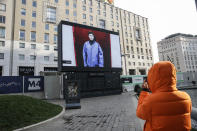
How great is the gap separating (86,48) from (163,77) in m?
17.9

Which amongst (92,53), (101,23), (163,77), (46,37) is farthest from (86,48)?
(101,23)

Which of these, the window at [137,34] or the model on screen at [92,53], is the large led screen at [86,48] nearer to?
the model on screen at [92,53]

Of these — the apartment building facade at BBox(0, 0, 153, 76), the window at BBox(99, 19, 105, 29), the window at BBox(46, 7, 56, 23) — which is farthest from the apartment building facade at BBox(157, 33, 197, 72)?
the window at BBox(46, 7, 56, 23)

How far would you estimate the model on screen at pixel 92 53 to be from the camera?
19375 mm

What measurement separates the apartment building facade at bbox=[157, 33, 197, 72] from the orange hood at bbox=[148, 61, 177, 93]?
460 ft

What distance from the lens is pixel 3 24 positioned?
109 feet

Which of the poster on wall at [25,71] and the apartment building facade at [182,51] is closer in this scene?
the poster on wall at [25,71]

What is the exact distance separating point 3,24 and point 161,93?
40.1 meters

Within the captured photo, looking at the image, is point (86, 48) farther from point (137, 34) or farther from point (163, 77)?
point (137, 34)

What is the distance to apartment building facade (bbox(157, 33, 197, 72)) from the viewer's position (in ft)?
420

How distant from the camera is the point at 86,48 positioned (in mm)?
19531

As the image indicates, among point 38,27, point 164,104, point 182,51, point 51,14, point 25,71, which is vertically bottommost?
point 164,104

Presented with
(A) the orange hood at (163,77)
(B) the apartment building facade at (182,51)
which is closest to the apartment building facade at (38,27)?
(A) the orange hood at (163,77)

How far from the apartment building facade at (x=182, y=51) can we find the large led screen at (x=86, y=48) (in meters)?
122
